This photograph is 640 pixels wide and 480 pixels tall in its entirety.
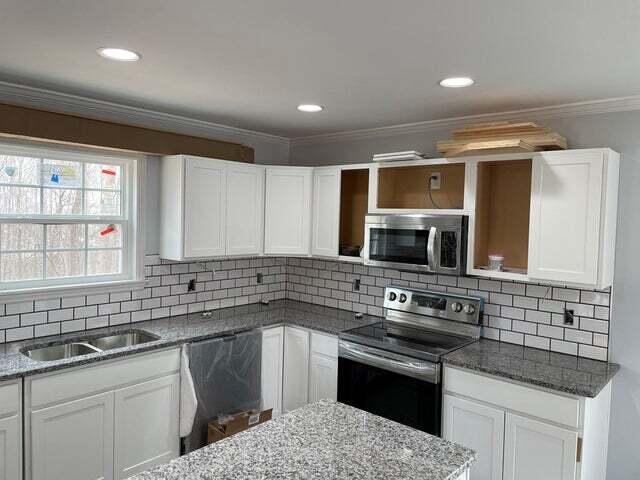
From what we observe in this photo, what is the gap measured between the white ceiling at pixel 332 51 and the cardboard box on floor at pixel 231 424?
2.00 metres

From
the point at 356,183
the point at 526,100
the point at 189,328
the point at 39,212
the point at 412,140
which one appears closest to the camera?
the point at 526,100

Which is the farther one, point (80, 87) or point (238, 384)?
point (238, 384)

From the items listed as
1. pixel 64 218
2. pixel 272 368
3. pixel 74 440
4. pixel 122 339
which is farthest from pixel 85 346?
pixel 272 368

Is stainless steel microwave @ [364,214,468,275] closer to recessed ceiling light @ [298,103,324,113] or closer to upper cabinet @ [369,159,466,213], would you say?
upper cabinet @ [369,159,466,213]

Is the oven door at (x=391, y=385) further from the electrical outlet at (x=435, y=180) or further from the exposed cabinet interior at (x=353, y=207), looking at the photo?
the electrical outlet at (x=435, y=180)

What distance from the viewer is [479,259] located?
3.09 metres

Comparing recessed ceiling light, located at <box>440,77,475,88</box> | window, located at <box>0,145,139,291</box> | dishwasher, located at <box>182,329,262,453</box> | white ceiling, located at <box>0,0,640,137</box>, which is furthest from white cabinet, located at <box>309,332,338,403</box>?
recessed ceiling light, located at <box>440,77,475,88</box>

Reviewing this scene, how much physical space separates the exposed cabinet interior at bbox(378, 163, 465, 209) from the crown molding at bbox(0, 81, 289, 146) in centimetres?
121

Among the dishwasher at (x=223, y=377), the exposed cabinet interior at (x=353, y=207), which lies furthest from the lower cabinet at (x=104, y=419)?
the exposed cabinet interior at (x=353, y=207)

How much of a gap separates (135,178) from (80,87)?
2.49ft

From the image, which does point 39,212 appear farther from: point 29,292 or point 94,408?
point 94,408

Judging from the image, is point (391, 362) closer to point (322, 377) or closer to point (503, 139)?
point (322, 377)

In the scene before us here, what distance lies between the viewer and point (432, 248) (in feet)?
9.91

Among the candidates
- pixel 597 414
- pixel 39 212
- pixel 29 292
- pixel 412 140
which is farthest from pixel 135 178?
pixel 597 414
